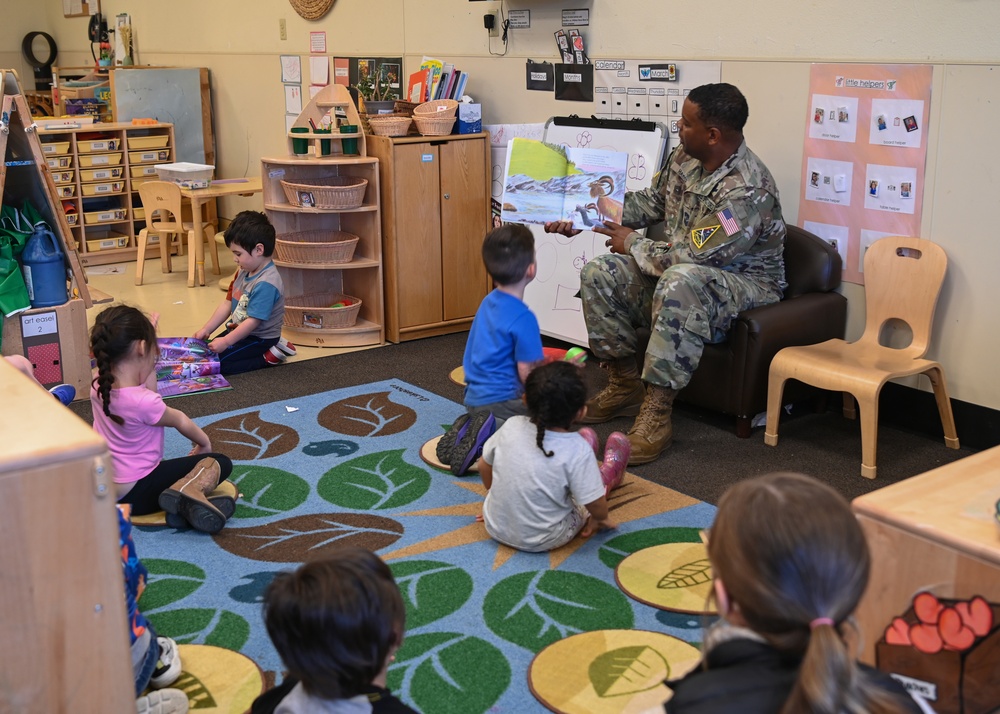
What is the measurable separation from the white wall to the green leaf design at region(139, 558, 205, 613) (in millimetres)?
2590

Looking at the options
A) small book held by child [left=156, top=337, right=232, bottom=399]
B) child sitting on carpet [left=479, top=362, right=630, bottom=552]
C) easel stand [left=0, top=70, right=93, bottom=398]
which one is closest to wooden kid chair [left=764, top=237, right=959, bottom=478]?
child sitting on carpet [left=479, top=362, right=630, bottom=552]

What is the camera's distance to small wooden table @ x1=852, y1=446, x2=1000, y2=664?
1.54 metres

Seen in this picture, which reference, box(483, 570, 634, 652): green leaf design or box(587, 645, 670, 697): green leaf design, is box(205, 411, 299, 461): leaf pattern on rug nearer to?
box(483, 570, 634, 652): green leaf design

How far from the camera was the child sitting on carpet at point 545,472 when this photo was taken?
2695mm

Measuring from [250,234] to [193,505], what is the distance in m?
1.85

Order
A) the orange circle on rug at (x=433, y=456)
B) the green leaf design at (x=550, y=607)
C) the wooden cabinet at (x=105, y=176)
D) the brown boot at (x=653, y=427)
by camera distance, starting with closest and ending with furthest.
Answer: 1. the green leaf design at (x=550, y=607)
2. the orange circle on rug at (x=433, y=456)
3. the brown boot at (x=653, y=427)
4. the wooden cabinet at (x=105, y=176)

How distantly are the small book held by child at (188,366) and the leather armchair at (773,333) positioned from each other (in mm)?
1994

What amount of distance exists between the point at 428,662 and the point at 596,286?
2.01 m

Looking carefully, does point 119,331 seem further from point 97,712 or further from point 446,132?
point 446,132

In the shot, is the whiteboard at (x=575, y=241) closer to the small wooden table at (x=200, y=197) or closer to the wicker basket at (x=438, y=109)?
the wicker basket at (x=438, y=109)

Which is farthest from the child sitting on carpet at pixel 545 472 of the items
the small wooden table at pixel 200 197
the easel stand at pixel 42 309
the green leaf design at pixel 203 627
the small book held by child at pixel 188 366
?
the small wooden table at pixel 200 197

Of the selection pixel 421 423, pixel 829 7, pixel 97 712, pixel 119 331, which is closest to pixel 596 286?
pixel 421 423

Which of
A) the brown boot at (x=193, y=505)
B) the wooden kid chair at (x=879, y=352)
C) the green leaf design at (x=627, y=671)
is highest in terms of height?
the wooden kid chair at (x=879, y=352)

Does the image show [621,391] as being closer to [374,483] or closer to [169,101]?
[374,483]
